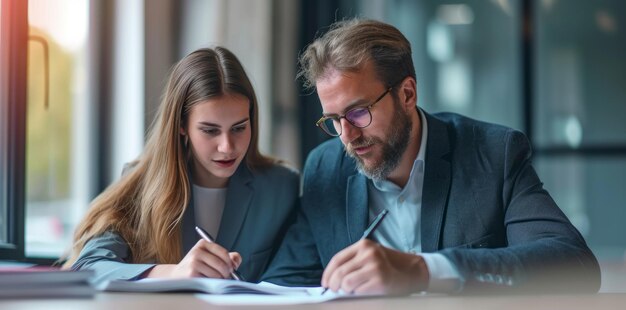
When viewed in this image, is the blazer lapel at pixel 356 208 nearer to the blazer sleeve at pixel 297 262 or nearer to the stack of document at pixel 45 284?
the blazer sleeve at pixel 297 262

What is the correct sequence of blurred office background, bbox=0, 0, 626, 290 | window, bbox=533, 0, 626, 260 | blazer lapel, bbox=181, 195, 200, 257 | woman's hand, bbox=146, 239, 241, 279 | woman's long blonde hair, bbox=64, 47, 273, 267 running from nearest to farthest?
woman's hand, bbox=146, 239, 241, 279 → woman's long blonde hair, bbox=64, 47, 273, 267 → blazer lapel, bbox=181, 195, 200, 257 → blurred office background, bbox=0, 0, 626, 290 → window, bbox=533, 0, 626, 260

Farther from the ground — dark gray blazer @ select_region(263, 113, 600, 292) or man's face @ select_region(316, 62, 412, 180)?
man's face @ select_region(316, 62, 412, 180)

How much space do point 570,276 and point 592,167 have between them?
3.87 m

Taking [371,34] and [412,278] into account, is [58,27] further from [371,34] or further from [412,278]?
[412,278]

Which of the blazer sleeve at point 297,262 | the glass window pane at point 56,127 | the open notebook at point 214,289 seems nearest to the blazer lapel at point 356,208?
the blazer sleeve at point 297,262

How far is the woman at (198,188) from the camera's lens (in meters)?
2.24

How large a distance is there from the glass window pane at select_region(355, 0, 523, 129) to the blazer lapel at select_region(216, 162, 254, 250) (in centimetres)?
320

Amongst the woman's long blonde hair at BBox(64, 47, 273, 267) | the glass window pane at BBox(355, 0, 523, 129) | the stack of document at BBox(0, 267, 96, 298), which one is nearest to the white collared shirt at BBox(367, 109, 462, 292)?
the woman's long blonde hair at BBox(64, 47, 273, 267)

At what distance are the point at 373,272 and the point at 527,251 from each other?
0.39m

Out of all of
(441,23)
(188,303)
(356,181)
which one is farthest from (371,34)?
(441,23)

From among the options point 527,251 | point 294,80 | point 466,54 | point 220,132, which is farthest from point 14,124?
point 466,54

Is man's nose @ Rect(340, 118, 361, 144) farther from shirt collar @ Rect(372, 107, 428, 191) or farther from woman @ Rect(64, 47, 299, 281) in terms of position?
woman @ Rect(64, 47, 299, 281)

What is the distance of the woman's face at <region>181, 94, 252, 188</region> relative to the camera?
7.47 ft

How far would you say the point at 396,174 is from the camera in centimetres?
230
